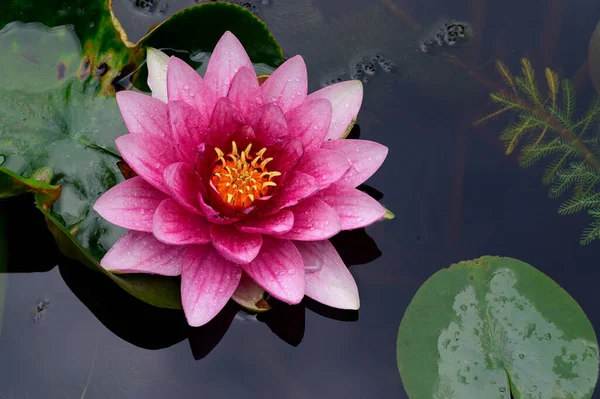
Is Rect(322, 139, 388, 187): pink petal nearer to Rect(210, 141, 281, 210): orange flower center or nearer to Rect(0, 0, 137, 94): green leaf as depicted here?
Rect(210, 141, 281, 210): orange flower center

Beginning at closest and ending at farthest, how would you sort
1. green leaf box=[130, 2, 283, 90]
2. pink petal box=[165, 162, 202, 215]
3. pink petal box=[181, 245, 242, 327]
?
1. pink petal box=[165, 162, 202, 215]
2. pink petal box=[181, 245, 242, 327]
3. green leaf box=[130, 2, 283, 90]

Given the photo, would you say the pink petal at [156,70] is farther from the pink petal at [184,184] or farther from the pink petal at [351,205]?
the pink petal at [351,205]

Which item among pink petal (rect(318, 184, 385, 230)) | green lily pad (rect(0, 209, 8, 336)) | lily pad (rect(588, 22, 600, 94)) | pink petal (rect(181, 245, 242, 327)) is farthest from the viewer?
lily pad (rect(588, 22, 600, 94))

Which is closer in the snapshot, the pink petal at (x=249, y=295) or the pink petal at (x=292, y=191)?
the pink petal at (x=292, y=191)

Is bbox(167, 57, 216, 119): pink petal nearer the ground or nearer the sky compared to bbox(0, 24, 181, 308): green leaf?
nearer the sky

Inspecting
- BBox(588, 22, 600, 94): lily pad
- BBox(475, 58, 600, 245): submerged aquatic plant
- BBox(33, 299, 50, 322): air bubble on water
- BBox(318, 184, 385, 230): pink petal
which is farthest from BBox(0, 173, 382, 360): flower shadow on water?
BBox(588, 22, 600, 94): lily pad

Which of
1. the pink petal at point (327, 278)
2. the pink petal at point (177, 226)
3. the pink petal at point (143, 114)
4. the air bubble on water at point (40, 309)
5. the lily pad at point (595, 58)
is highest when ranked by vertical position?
the lily pad at point (595, 58)

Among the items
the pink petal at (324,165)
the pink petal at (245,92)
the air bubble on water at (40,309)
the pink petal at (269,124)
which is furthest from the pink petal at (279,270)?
the air bubble on water at (40,309)
